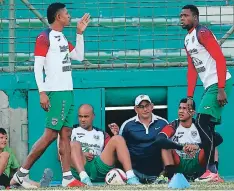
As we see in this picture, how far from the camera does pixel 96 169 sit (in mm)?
10797

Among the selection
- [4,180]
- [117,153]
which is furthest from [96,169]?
[4,180]

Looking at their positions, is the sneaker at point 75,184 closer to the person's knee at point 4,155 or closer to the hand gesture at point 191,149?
the person's knee at point 4,155

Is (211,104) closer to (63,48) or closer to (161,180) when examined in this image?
(161,180)

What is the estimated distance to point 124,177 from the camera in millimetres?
10398

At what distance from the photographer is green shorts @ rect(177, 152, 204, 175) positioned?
10875mm

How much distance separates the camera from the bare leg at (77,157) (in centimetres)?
1042

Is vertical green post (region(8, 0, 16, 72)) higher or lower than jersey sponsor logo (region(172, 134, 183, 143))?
higher

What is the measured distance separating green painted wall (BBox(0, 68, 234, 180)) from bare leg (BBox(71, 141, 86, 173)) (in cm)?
91

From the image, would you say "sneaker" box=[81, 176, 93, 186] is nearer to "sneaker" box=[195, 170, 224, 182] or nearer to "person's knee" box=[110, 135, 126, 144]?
"person's knee" box=[110, 135, 126, 144]

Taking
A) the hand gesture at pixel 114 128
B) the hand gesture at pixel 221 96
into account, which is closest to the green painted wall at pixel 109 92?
the hand gesture at pixel 114 128

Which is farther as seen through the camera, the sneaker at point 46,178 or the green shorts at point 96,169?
the green shorts at point 96,169

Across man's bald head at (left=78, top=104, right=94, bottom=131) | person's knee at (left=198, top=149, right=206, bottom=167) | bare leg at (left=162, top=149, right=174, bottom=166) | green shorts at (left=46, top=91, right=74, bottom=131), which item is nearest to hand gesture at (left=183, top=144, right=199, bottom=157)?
person's knee at (left=198, top=149, right=206, bottom=167)

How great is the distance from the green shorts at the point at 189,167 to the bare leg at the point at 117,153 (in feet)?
2.28

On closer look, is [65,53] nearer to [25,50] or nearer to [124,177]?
[124,177]
